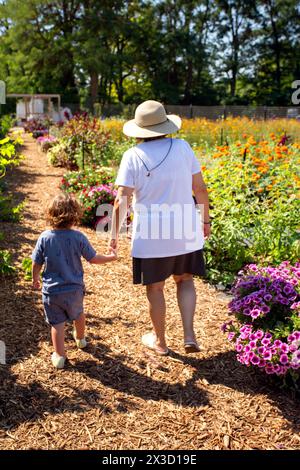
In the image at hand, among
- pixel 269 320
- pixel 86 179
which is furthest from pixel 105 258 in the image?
pixel 86 179

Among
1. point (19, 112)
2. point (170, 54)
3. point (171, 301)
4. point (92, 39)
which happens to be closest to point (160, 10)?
point (170, 54)

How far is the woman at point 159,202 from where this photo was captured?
273 centimetres

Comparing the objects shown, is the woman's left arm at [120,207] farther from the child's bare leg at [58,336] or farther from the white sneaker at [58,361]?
the white sneaker at [58,361]

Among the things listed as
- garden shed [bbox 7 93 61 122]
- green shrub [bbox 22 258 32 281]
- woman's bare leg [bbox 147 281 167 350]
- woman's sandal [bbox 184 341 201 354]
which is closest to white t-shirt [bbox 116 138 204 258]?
woman's bare leg [bbox 147 281 167 350]

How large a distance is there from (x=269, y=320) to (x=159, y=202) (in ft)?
3.16

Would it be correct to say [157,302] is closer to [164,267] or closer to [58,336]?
[164,267]

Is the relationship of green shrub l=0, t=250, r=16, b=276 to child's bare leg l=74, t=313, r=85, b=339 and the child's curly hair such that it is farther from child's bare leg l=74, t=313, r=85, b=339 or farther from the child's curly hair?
the child's curly hair

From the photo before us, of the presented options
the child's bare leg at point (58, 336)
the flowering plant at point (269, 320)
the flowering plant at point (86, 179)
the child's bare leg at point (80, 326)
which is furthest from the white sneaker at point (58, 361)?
the flowering plant at point (86, 179)

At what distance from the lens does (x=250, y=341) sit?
264cm

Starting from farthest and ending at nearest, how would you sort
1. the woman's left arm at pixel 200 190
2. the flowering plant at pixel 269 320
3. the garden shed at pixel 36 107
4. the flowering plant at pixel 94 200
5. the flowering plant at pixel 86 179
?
the garden shed at pixel 36 107, the flowering plant at pixel 86 179, the flowering plant at pixel 94 200, the woman's left arm at pixel 200 190, the flowering plant at pixel 269 320

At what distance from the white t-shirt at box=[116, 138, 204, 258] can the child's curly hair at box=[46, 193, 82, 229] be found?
0.32m

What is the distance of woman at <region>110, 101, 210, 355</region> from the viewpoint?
2732 mm

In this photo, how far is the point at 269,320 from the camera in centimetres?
277
